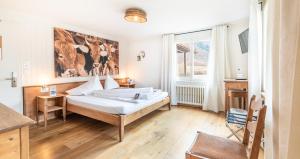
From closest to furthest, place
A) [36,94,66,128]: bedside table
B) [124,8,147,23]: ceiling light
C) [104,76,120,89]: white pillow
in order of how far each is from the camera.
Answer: [124,8,147,23]: ceiling light → [36,94,66,128]: bedside table → [104,76,120,89]: white pillow

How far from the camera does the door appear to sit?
2.78 metres

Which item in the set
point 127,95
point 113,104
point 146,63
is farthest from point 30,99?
point 146,63

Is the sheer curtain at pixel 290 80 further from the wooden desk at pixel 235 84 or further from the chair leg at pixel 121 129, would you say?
the wooden desk at pixel 235 84

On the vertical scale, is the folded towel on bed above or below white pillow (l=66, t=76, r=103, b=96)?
below

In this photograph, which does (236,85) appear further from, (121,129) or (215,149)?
(121,129)

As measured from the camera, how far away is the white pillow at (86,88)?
3626mm

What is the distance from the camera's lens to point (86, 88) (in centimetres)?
384

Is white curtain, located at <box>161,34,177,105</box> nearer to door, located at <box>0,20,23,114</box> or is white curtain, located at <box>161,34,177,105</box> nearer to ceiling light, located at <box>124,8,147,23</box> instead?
ceiling light, located at <box>124,8,147,23</box>

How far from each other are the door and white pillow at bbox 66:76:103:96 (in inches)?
36.5

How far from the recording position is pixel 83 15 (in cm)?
317

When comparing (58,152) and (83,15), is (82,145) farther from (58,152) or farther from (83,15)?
(83,15)

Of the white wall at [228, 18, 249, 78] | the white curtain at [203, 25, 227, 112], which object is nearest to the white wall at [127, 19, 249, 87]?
the white curtain at [203, 25, 227, 112]

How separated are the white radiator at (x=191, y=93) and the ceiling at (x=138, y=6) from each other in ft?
5.37

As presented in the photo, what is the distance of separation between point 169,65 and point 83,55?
2469mm
